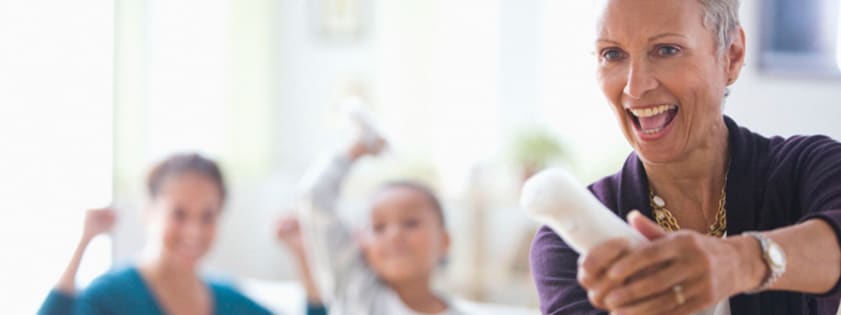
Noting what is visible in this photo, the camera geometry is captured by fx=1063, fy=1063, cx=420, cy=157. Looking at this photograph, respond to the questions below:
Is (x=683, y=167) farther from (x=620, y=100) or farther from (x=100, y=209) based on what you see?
(x=100, y=209)

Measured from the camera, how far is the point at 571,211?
34 centimetres

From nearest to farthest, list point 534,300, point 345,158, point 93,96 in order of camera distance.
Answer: point 345,158
point 93,96
point 534,300

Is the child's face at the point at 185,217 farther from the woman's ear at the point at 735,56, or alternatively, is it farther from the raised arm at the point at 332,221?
the woman's ear at the point at 735,56

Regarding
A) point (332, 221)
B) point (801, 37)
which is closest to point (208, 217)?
point (332, 221)

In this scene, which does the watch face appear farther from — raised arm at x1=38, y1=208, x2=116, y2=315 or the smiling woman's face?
raised arm at x1=38, y1=208, x2=116, y2=315

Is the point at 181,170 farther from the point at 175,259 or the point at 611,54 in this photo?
the point at 611,54

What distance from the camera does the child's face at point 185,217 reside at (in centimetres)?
139

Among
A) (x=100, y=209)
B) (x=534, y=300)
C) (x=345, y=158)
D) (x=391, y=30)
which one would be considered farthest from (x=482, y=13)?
(x=100, y=209)

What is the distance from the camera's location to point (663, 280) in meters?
0.33

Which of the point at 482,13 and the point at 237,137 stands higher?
the point at 482,13

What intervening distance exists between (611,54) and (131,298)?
3.29 feet

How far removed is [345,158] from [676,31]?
1022 millimetres

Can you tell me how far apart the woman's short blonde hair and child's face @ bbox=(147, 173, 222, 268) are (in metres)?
1.08

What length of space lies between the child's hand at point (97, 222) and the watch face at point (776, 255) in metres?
0.91
